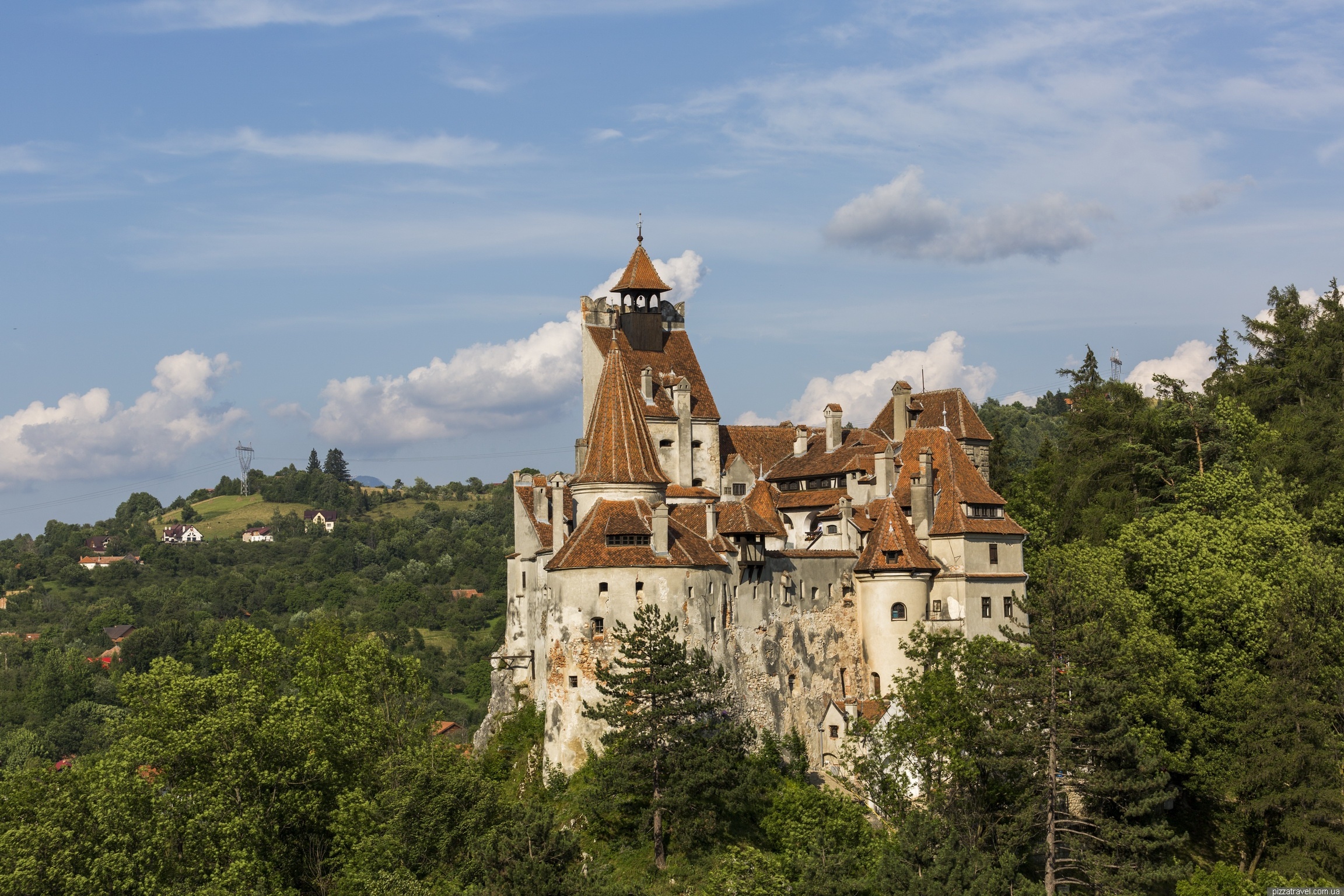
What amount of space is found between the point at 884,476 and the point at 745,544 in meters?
10.7

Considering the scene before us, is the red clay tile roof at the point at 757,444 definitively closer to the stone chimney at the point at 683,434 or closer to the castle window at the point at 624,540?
the stone chimney at the point at 683,434

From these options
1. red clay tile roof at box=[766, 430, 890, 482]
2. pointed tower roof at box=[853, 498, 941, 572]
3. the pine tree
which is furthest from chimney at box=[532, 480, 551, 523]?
pointed tower roof at box=[853, 498, 941, 572]

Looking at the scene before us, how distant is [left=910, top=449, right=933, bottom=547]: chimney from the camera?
2798 inches

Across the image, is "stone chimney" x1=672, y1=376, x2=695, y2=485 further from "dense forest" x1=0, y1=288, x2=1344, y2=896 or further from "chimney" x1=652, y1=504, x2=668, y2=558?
"dense forest" x1=0, y1=288, x2=1344, y2=896

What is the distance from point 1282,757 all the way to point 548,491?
122ft

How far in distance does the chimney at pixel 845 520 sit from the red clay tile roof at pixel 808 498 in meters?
0.85

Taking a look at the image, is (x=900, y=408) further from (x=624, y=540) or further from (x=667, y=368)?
(x=624, y=540)

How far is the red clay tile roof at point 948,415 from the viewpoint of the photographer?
80125 millimetres

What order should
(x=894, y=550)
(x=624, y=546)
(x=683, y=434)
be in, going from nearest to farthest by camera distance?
(x=624, y=546) → (x=894, y=550) → (x=683, y=434)

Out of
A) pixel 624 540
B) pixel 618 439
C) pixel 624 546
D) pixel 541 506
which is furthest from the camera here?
pixel 541 506

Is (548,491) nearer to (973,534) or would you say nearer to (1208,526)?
(973,534)

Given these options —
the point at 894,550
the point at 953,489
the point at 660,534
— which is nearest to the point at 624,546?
the point at 660,534

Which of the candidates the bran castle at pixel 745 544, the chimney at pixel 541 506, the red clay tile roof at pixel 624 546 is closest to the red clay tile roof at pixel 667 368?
the bran castle at pixel 745 544

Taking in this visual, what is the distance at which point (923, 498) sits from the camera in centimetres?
7138
